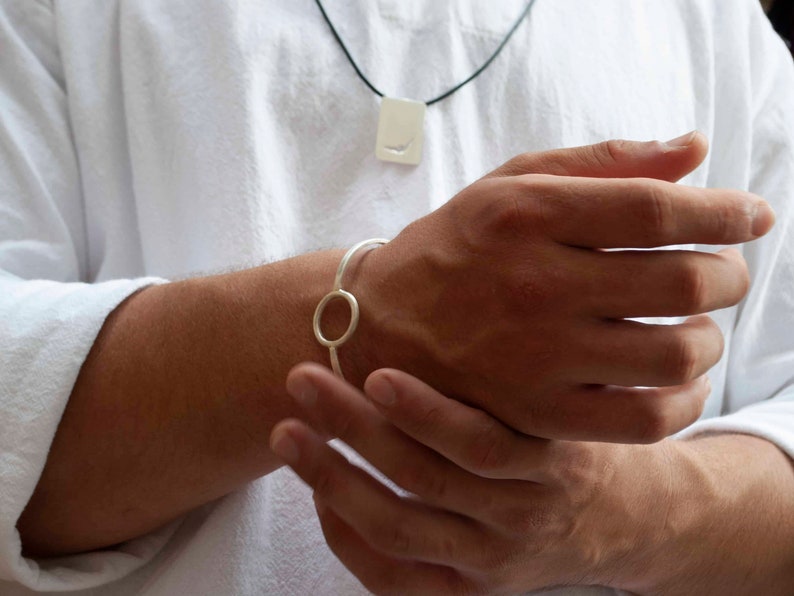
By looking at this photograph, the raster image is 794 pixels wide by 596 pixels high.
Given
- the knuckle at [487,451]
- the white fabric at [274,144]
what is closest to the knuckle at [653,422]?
the knuckle at [487,451]

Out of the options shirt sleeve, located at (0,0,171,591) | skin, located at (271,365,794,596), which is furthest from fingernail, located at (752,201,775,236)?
shirt sleeve, located at (0,0,171,591)

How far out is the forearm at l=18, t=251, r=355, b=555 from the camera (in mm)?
644

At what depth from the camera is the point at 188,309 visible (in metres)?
0.67

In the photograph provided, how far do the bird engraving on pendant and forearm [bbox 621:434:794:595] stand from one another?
1.42 ft

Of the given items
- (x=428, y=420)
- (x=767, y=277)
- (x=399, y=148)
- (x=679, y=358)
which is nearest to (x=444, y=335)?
(x=428, y=420)

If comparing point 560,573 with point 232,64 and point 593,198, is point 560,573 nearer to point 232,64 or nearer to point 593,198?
point 593,198

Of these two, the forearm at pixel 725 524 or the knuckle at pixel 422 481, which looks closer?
the knuckle at pixel 422 481

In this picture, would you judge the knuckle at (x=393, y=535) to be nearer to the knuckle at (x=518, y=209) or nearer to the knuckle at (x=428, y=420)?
the knuckle at (x=428, y=420)

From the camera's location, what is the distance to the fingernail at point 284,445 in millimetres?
584

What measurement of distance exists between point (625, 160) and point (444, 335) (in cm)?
20

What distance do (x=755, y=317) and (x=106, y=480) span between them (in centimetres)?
81

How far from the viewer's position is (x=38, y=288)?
703 millimetres

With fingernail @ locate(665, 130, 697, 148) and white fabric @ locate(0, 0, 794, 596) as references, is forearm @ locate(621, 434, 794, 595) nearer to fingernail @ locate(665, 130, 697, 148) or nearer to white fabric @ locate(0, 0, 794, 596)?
white fabric @ locate(0, 0, 794, 596)

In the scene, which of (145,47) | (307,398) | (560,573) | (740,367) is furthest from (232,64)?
(740,367)
